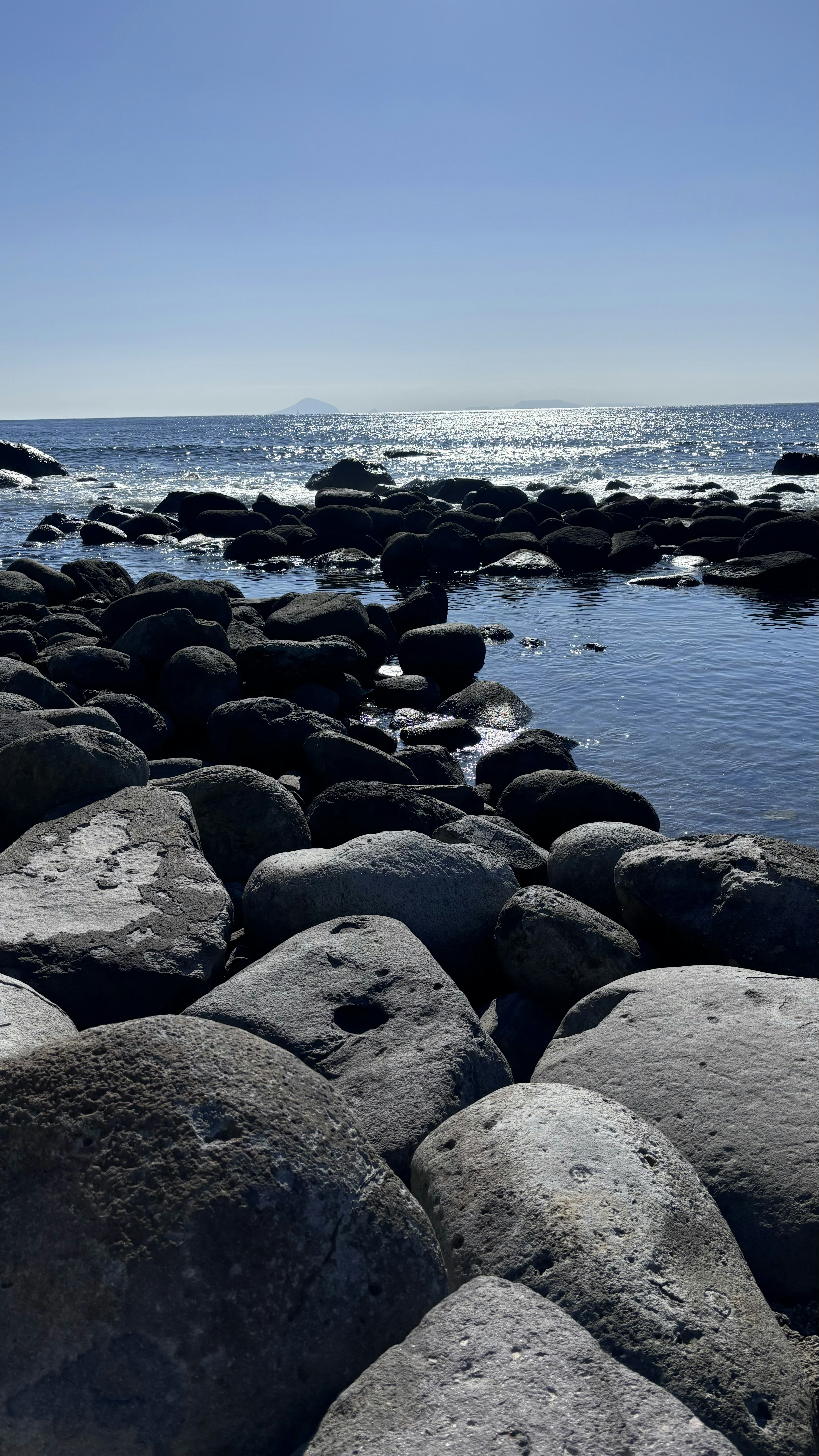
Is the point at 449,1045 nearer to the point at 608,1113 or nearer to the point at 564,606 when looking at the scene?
the point at 608,1113

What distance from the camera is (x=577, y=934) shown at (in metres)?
4.68

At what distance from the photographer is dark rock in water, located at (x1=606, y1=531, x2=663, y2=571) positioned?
77.0ft

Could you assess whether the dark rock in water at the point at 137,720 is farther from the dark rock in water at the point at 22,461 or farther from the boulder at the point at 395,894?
the dark rock in water at the point at 22,461

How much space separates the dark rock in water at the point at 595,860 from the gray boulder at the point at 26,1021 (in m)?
3.15

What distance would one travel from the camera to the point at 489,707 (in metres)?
11.1

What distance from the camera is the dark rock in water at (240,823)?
6039 mm

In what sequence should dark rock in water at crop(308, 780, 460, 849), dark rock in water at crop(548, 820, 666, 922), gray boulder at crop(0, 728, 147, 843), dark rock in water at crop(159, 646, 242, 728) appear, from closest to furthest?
gray boulder at crop(0, 728, 147, 843) < dark rock in water at crop(548, 820, 666, 922) < dark rock in water at crop(308, 780, 460, 849) < dark rock in water at crop(159, 646, 242, 728)

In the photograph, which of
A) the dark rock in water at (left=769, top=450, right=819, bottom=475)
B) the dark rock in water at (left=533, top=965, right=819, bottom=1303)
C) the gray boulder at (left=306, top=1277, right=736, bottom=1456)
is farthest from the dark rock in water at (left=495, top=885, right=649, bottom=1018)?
the dark rock in water at (left=769, top=450, right=819, bottom=475)

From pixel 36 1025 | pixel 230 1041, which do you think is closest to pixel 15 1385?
pixel 230 1041

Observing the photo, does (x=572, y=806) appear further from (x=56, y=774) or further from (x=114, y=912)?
(x=114, y=912)

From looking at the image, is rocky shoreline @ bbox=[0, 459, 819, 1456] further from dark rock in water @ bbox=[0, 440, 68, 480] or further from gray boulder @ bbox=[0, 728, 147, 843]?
dark rock in water @ bbox=[0, 440, 68, 480]

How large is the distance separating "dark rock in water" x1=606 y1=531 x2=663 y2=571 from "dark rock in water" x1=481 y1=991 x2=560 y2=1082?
65.0 feet

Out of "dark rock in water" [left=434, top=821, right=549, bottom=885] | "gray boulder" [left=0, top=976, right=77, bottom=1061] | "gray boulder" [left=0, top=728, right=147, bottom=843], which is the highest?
"gray boulder" [left=0, top=728, right=147, bottom=843]

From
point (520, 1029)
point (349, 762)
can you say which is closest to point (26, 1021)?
point (520, 1029)
